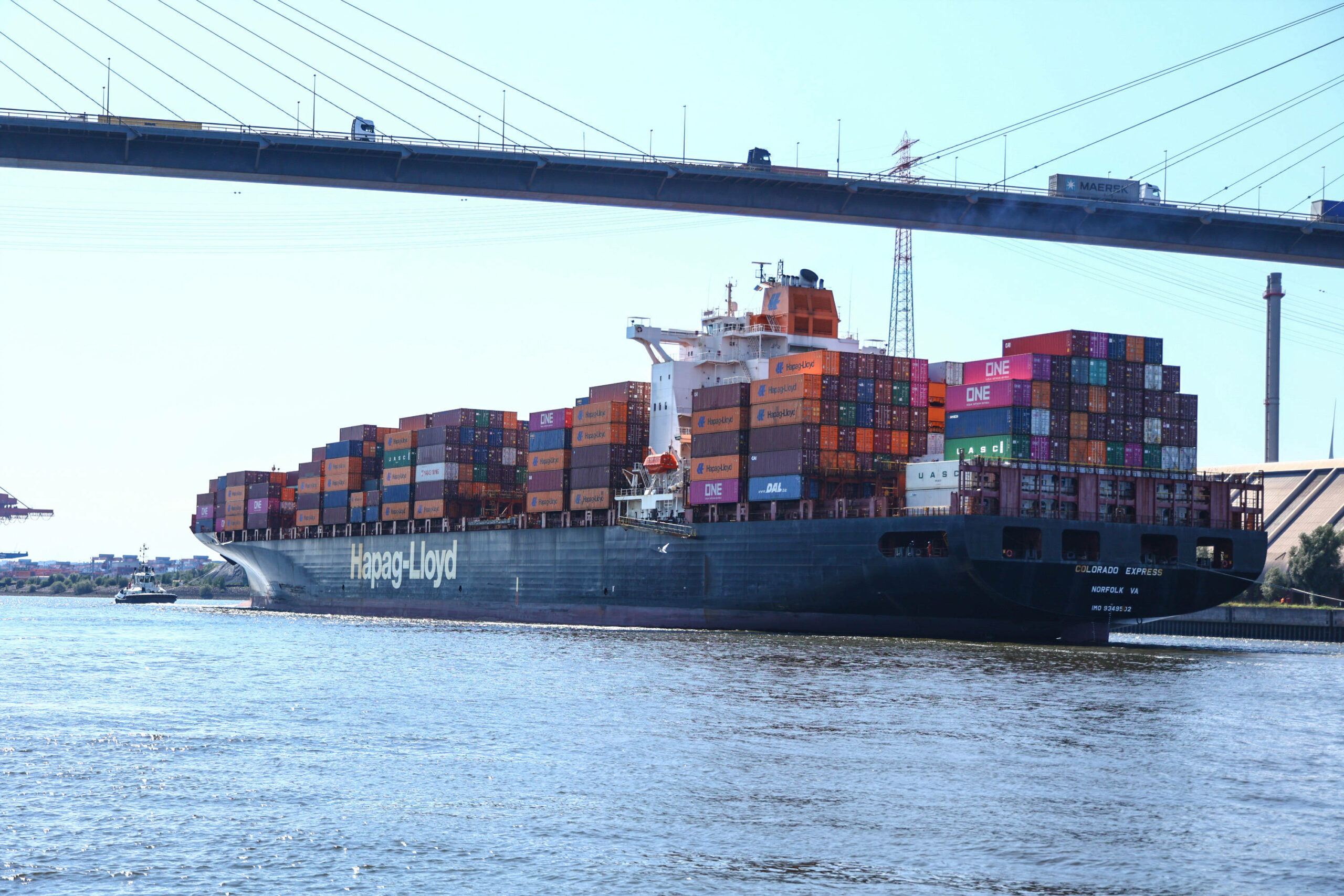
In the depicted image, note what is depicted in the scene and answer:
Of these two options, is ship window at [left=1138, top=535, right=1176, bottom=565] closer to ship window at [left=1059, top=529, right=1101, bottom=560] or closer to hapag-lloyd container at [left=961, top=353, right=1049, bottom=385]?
ship window at [left=1059, top=529, right=1101, bottom=560]

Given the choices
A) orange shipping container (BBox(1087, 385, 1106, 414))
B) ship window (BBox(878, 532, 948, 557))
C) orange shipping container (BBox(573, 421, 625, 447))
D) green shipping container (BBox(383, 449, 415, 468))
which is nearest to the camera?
ship window (BBox(878, 532, 948, 557))

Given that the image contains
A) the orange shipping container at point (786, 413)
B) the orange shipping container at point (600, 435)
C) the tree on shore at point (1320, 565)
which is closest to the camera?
the orange shipping container at point (786, 413)

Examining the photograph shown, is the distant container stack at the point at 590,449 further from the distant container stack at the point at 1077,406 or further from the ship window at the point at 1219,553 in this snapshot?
the ship window at the point at 1219,553

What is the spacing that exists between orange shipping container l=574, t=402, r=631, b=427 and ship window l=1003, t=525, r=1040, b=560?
21420mm

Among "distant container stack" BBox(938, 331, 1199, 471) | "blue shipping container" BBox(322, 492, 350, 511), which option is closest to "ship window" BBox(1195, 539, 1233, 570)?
"distant container stack" BBox(938, 331, 1199, 471)

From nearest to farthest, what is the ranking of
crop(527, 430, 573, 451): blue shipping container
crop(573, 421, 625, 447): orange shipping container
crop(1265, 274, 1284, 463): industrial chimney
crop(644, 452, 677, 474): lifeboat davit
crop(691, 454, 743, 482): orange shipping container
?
crop(691, 454, 743, 482): orange shipping container → crop(644, 452, 677, 474): lifeboat davit → crop(573, 421, 625, 447): orange shipping container → crop(527, 430, 573, 451): blue shipping container → crop(1265, 274, 1284, 463): industrial chimney

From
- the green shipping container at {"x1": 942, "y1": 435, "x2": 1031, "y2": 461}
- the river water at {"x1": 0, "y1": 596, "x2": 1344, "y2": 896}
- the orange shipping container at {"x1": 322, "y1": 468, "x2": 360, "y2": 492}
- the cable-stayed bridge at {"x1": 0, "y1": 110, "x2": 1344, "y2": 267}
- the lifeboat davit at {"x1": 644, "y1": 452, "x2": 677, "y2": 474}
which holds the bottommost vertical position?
the river water at {"x1": 0, "y1": 596, "x2": 1344, "y2": 896}

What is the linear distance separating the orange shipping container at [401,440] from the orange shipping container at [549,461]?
10.9 m

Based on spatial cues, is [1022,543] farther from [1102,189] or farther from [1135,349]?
[1102,189]

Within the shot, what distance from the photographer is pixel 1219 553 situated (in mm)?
49875

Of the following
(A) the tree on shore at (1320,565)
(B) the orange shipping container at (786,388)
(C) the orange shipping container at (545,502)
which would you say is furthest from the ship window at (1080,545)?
(A) the tree on shore at (1320,565)

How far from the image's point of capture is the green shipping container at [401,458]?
7838 centimetres

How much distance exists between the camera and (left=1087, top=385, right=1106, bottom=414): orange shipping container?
48.4m

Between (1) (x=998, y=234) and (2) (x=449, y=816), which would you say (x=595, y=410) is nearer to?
(1) (x=998, y=234)
